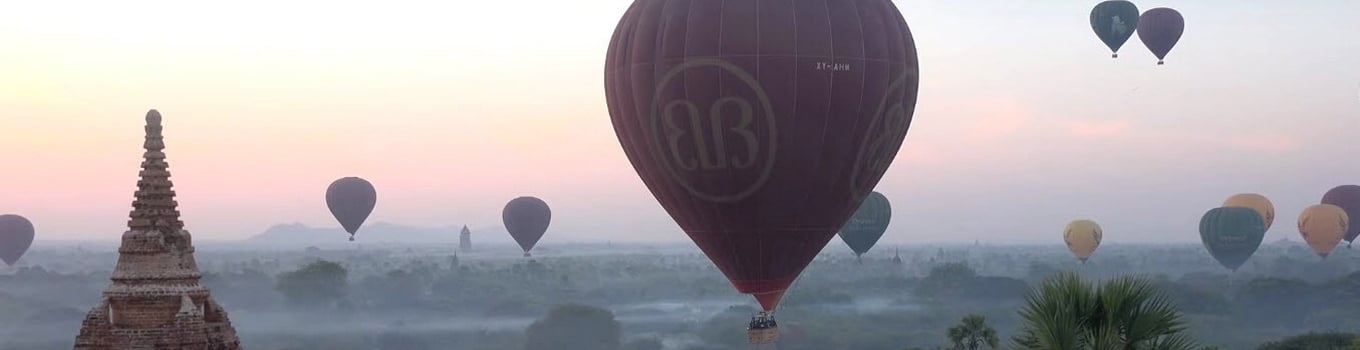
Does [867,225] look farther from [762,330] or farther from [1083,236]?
[762,330]

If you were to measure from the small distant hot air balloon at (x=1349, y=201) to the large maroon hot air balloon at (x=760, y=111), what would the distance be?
91765 millimetres

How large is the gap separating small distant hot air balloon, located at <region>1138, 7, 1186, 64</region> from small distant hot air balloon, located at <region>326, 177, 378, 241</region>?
161 feet

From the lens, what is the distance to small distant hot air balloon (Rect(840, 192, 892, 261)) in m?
89.5

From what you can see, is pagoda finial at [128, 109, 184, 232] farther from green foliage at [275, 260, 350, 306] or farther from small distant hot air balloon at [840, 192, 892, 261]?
green foliage at [275, 260, 350, 306]

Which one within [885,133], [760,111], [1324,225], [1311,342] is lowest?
[1311,342]

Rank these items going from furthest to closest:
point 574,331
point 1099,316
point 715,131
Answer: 1. point 574,331
2. point 715,131
3. point 1099,316

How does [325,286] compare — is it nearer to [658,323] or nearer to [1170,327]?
[658,323]

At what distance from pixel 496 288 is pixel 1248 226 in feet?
303

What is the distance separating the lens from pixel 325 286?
16825 cm

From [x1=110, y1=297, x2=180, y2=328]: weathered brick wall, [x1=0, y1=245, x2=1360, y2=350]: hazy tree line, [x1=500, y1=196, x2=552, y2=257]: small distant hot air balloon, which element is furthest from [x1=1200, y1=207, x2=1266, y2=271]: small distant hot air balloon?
[x1=110, y1=297, x2=180, y2=328]: weathered brick wall

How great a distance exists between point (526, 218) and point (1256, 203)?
175 ft

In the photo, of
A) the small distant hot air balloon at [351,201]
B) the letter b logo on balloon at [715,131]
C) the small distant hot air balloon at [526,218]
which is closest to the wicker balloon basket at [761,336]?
the letter b logo on balloon at [715,131]

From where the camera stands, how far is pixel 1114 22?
261 feet

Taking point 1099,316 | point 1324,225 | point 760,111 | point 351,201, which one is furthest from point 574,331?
point 1099,316
